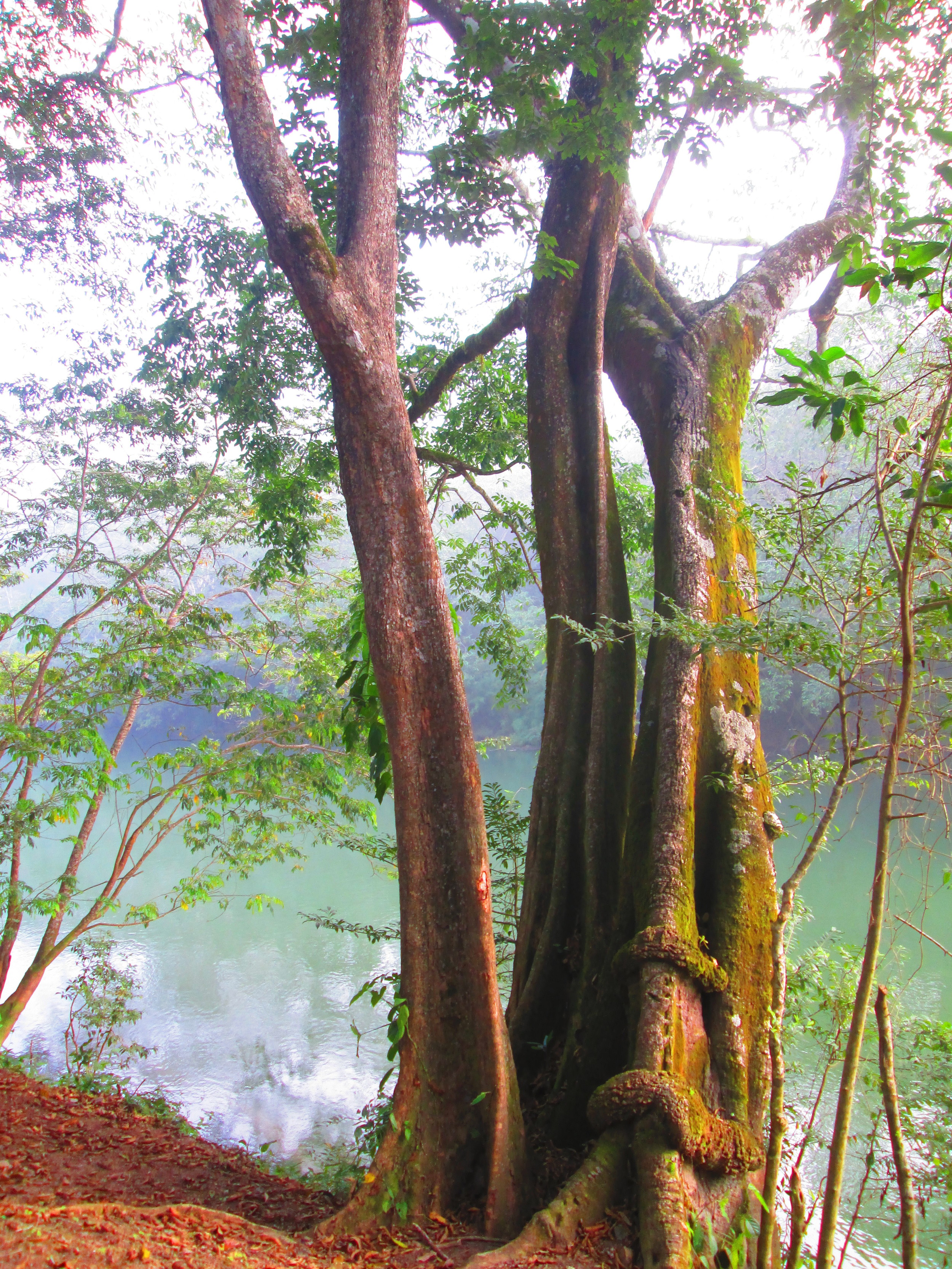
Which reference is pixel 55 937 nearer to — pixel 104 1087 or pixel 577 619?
pixel 104 1087

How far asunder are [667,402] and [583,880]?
6.02 ft

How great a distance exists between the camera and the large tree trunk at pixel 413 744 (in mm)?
1828

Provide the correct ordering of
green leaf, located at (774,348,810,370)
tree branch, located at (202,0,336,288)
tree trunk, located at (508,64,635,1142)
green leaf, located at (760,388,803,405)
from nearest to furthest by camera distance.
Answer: green leaf, located at (774,348,810,370)
green leaf, located at (760,388,803,405)
tree branch, located at (202,0,336,288)
tree trunk, located at (508,64,635,1142)

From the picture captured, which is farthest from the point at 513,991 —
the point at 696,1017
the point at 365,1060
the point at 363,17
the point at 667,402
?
the point at 365,1060

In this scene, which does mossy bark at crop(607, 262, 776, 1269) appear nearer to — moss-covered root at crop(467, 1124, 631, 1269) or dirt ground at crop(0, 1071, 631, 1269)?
moss-covered root at crop(467, 1124, 631, 1269)

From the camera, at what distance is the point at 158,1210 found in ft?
5.32

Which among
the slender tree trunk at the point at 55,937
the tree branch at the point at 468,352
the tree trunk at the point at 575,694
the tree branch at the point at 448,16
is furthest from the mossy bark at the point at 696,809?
the slender tree trunk at the point at 55,937

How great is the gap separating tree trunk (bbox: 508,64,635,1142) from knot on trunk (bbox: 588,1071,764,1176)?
15.4 inches

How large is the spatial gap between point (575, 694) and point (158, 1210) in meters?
1.86

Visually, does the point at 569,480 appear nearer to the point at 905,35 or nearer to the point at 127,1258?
the point at 905,35

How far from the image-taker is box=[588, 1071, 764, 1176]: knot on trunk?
165 centimetres

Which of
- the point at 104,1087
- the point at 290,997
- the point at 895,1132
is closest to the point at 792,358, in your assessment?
the point at 895,1132

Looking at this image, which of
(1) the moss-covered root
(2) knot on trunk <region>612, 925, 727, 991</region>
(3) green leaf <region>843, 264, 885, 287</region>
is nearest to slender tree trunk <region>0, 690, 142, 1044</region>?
(2) knot on trunk <region>612, 925, 727, 991</region>

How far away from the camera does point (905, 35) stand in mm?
3012
